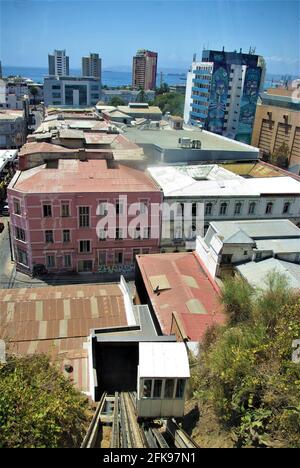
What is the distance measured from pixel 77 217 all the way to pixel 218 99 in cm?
3809

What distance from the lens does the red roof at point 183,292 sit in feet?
38.5

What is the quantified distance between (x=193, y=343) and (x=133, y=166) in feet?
44.2

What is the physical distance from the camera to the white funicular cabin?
21.6ft

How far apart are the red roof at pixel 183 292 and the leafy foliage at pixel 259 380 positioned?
10.9ft

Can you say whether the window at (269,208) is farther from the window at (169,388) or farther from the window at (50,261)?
the window at (169,388)

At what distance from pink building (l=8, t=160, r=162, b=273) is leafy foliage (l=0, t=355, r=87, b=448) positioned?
37.3 ft

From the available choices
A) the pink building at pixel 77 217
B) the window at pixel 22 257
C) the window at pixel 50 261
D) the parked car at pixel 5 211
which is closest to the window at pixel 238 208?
the pink building at pixel 77 217

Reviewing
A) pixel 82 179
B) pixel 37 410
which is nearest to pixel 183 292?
pixel 82 179

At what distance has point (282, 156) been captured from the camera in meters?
37.7

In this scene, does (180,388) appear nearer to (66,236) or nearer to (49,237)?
(66,236)

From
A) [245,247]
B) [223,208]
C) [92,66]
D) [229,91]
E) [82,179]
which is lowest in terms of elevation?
[223,208]

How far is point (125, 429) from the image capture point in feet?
18.8

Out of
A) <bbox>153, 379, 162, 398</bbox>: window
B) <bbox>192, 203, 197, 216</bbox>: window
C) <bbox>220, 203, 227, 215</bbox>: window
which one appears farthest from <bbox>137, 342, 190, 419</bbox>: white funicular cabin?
<bbox>220, 203, 227, 215</bbox>: window
